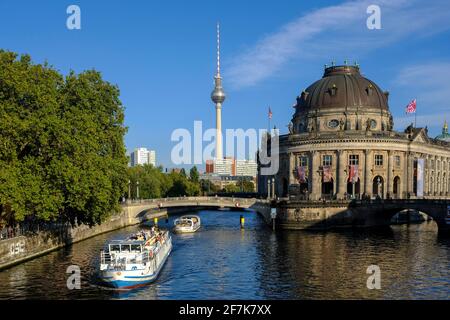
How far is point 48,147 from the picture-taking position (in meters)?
59.5

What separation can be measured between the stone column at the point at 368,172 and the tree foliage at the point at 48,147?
6979cm

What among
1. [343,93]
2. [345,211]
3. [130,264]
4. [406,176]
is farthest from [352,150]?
[130,264]

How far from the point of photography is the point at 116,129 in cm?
7531

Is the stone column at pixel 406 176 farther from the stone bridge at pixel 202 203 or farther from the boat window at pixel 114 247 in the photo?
the boat window at pixel 114 247

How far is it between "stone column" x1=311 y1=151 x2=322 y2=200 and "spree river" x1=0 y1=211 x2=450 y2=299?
132ft

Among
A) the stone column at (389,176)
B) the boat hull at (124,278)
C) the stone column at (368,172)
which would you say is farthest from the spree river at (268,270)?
the stone column at (389,176)

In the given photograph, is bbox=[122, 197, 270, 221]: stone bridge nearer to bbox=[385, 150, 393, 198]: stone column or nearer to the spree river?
the spree river

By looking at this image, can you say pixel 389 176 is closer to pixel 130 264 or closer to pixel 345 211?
pixel 345 211

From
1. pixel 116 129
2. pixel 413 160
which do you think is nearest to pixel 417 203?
pixel 413 160

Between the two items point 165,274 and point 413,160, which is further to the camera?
point 413,160

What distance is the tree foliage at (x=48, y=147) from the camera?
56.0m

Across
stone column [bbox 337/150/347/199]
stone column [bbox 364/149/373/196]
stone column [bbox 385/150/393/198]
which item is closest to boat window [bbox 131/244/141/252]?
stone column [bbox 337/150/347/199]
